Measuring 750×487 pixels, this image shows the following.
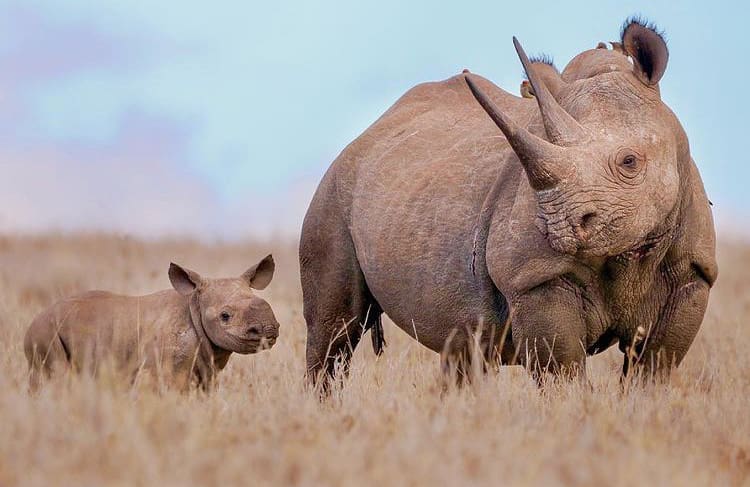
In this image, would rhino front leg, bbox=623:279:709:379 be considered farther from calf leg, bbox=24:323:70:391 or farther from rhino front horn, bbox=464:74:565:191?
calf leg, bbox=24:323:70:391

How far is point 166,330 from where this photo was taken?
7.68 metres

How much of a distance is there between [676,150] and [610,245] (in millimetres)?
710

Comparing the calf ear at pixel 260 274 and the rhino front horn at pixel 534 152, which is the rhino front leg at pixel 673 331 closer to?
the rhino front horn at pixel 534 152

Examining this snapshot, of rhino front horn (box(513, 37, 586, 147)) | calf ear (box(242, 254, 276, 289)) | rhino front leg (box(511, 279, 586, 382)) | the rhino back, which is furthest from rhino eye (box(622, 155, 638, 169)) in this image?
calf ear (box(242, 254, 276, 289))

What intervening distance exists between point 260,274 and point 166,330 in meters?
0.71

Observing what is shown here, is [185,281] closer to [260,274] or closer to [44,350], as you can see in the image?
[260,274]

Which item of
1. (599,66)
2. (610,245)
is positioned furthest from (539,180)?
(599,66)

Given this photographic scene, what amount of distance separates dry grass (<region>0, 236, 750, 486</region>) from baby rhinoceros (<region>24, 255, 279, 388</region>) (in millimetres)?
247

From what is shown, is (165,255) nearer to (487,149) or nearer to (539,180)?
(487,149)

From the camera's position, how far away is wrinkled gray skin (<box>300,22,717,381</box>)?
607 cm

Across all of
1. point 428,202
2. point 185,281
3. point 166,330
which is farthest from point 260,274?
point 428,202

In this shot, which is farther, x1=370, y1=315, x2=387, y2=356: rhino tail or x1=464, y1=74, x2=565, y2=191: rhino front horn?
x1=370, y1=315, x2=387, y2=356: rhino tail

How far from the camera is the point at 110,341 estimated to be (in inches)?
299

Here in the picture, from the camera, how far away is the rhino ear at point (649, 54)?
6582 mm
